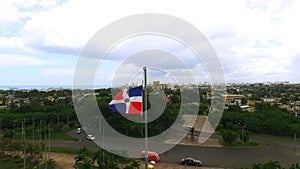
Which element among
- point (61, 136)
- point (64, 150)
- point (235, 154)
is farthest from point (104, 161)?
point (61, 136)

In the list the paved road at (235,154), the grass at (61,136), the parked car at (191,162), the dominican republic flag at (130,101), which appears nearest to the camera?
the dominican republic flag at (130,101)

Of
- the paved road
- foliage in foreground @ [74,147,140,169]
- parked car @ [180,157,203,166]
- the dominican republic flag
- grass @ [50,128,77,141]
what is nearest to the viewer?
the dominican republic flag

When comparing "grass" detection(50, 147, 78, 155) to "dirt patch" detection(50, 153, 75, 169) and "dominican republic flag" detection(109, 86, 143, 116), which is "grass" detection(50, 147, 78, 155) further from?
"dominican republic flag" detection(109, 86, 143, 116)

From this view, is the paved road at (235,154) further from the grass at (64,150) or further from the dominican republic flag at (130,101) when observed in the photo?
the dominican republic flag at (130,101)

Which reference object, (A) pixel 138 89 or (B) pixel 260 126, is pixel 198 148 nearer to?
(B) pixel 260 126

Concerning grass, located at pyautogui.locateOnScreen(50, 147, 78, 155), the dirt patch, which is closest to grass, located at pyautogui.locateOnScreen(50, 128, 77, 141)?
grass, located at pyautogui.locateOnScreen(50, 147, 78, 155)

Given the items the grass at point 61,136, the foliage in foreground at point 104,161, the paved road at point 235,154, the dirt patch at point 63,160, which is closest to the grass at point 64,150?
the dirt patch at point 63,160

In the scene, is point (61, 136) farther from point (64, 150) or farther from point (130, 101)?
point (130, 101)
